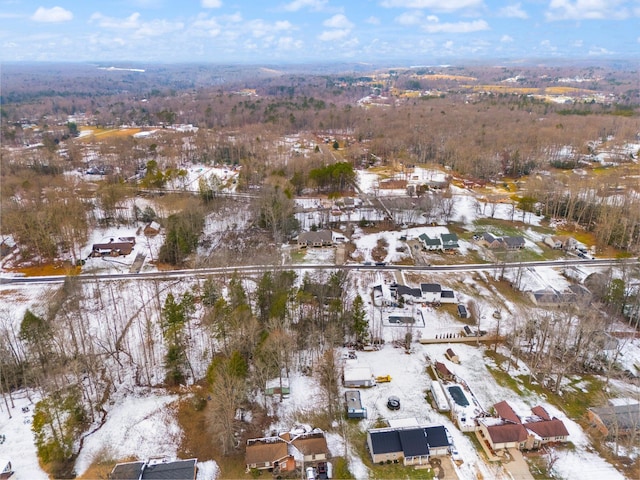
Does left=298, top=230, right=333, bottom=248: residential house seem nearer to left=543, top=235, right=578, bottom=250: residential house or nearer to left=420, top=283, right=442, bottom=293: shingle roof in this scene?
left=420, top=283, right=442, bottom=293: shingle roof

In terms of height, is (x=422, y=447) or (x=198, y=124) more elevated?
(x=198, y=124)

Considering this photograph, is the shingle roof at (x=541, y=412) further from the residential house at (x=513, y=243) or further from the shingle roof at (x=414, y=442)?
the residential house at (x=513, y=243)

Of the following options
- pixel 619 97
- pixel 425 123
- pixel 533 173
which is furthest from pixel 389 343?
pixel 619 97

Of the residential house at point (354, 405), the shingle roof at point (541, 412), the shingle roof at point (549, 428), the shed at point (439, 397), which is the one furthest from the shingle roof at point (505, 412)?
the residential house at point (354, 405)

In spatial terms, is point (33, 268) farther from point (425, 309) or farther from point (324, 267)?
point (425, 309)

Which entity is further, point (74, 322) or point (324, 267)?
point (324, 267)

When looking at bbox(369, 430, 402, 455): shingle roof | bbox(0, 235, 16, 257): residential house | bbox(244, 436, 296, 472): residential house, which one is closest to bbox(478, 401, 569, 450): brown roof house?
bbox(369, 430, 402, 455): shingle roof

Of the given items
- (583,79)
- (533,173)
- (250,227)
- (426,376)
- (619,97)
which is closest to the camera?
(426,376)
